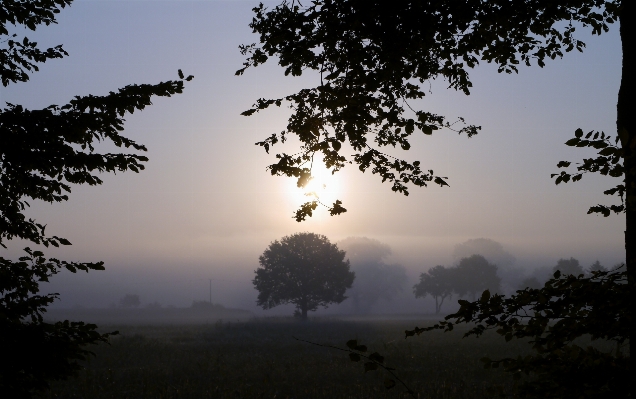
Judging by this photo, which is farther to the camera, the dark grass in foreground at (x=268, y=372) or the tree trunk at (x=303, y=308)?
the tree trunk at (x=303, y=308)

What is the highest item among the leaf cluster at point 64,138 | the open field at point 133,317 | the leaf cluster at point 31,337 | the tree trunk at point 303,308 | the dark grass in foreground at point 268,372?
the leaf cluster at point 64,138

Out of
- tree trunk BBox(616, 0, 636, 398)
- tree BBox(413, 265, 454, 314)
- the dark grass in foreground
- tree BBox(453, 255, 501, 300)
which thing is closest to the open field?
tree BBox(413, 265, 454, 314)

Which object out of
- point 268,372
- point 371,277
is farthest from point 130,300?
point 268,372

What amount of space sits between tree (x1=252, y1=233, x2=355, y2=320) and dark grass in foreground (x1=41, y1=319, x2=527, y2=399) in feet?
85.0

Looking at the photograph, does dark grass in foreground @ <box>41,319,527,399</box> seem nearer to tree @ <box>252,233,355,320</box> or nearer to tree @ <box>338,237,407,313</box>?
tree @ <box>252,233,355,320</box>

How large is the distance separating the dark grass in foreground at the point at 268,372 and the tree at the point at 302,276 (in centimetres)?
2590

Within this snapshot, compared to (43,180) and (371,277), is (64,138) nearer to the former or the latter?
(43,180)

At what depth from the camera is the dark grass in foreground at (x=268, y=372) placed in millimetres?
14370

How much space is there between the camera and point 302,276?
5541 centimetres

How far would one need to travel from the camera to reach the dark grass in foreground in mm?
14370

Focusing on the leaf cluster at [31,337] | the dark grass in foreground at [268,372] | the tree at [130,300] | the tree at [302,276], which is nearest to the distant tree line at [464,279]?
the tree at [302,276]

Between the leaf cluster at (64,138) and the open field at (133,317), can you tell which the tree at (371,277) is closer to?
the open field at (133,317)

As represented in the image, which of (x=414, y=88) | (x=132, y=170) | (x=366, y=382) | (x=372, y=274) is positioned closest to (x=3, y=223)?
(x=132, y=170)

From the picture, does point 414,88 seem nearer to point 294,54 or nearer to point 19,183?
point 294,54
